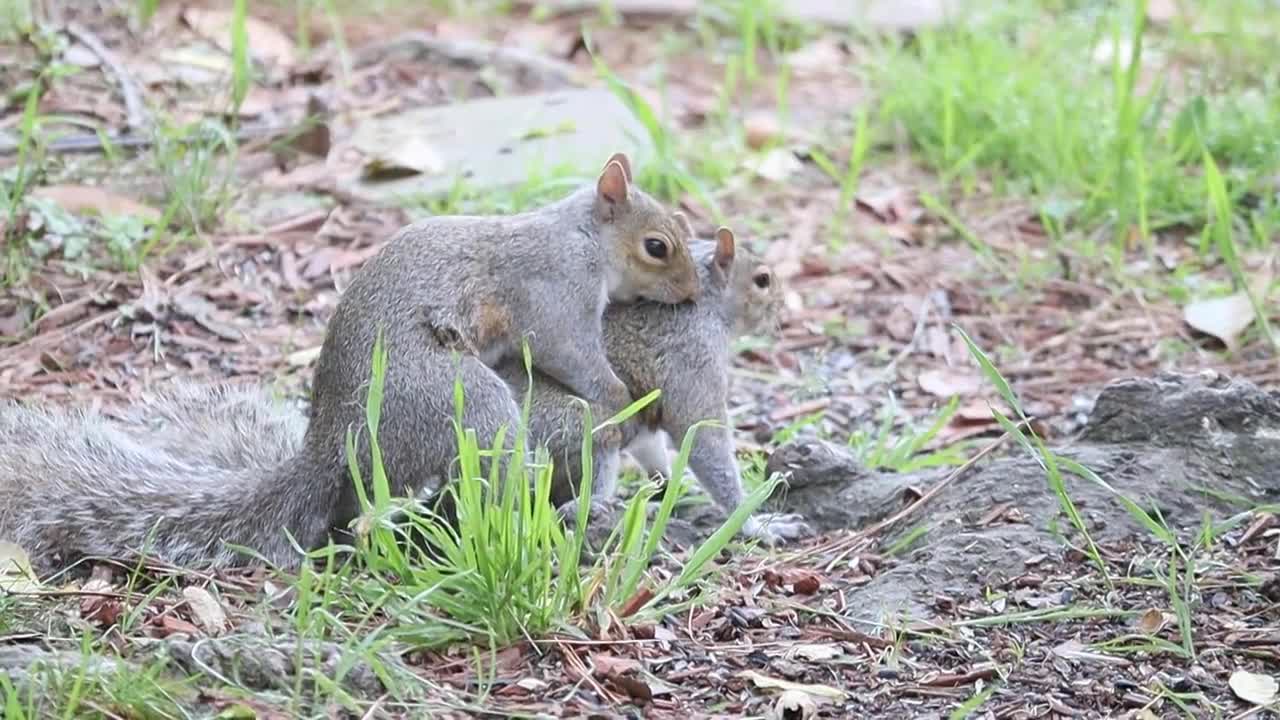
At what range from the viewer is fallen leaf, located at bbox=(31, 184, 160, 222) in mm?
5086

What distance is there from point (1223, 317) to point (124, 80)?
3373 mm

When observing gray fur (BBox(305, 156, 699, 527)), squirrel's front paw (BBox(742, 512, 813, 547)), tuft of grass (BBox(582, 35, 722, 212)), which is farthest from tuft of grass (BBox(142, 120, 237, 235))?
squirrel's front paw (BBox(742, 512, 813, 547))

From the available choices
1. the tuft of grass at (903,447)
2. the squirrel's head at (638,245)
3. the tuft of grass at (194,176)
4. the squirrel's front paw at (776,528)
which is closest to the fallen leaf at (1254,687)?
the squirrel's front paw at (776,528)

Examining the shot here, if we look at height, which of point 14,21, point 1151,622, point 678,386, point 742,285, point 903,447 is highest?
point 14,21

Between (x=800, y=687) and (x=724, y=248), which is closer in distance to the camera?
(x=800, y=687)

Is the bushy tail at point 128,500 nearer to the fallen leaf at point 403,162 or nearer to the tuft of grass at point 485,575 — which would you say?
the tuft of grass at point 485,575

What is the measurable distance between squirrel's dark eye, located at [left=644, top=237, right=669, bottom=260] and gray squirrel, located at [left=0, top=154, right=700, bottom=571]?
0.14 meters

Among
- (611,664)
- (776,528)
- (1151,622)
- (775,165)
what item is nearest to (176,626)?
(611,664)

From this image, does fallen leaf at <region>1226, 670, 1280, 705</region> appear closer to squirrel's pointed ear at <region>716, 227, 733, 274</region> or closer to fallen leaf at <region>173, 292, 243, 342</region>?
squirrel's pointed ear at <region>716, 227, 733, 274</region>

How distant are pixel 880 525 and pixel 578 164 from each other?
7.75 ft

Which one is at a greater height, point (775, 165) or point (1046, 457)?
point (1046, 457)

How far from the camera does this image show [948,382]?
16.3 ft

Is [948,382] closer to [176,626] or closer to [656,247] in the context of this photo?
[656,247]

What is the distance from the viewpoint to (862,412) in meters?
4.78
